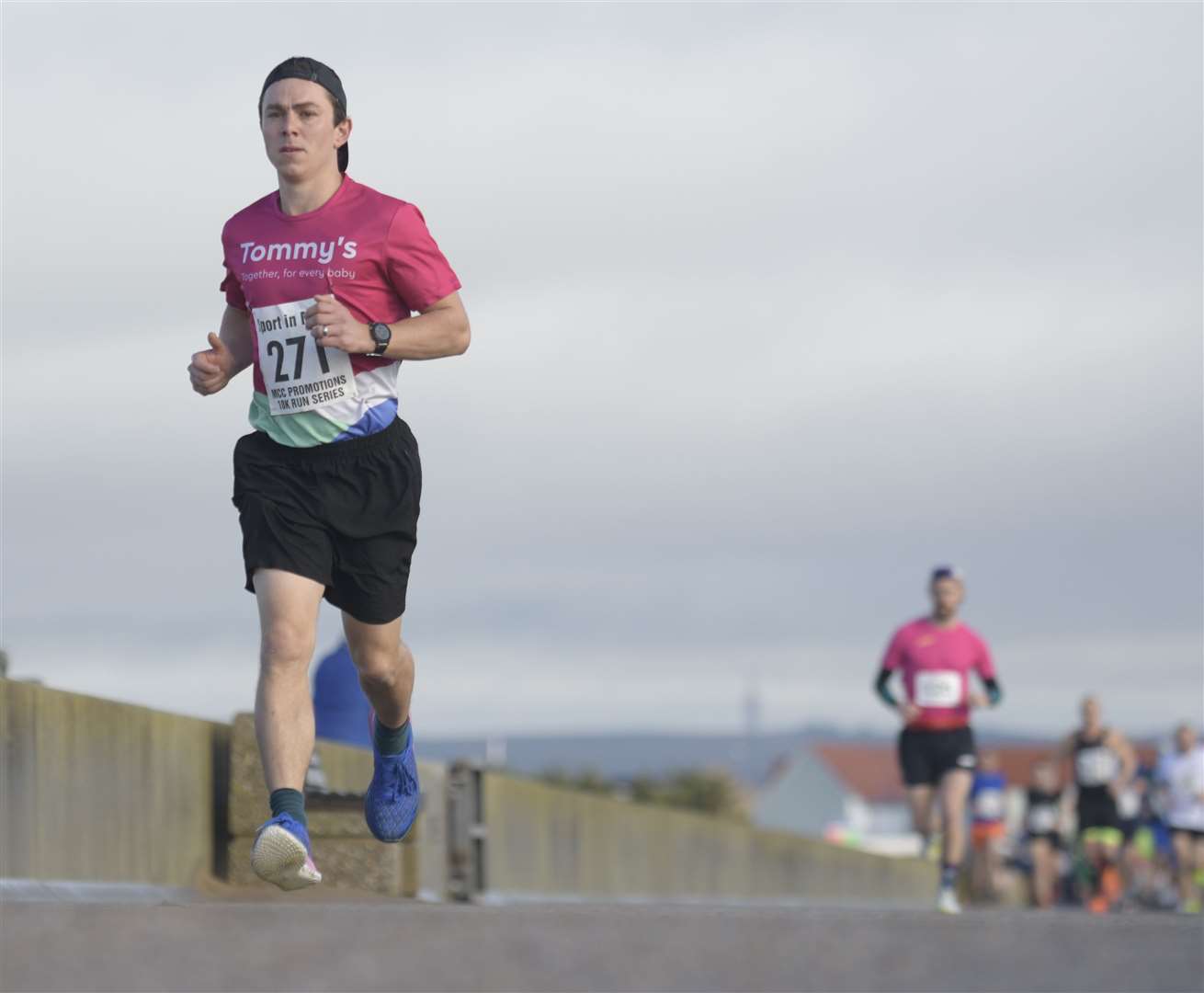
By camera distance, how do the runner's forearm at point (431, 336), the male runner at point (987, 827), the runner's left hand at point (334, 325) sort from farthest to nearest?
the male runner at point (987, 827), the runner's forearm at point (431, 336), the runner's left hand at point (334, 325)

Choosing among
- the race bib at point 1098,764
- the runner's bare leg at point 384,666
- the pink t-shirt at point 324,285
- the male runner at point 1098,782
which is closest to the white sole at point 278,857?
the runner's bare leg at point 384,666

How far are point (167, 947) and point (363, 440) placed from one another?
1.63 m

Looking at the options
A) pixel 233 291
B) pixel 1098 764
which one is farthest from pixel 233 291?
pixel 1098 764

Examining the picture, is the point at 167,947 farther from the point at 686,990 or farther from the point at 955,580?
the point at 955,580

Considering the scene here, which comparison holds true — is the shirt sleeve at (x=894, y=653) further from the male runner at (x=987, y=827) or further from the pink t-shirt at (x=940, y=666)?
the male runner at (x=987, y=827)

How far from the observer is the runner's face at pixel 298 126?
6934 millimetres

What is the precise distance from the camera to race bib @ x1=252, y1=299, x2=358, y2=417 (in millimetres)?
6992

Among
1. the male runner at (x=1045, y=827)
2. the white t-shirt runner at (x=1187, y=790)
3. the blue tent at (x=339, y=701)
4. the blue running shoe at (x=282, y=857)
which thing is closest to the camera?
the blue running shoe at (x=282, y=857)

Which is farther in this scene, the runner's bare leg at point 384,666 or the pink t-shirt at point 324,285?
the runner's bare leg at point 384,666

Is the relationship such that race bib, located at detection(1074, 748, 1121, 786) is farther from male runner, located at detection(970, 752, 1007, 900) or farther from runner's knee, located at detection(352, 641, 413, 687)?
runner's knee, located at detection(352, 641, 413, 687)

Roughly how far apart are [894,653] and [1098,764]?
21.4 feet

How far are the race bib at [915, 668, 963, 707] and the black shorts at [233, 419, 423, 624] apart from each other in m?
9.37

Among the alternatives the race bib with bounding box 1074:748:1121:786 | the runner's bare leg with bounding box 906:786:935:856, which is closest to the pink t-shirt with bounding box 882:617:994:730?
the runner's bare leg with bounding box 906:786:935:856

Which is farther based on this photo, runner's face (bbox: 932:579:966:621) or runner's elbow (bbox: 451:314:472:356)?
runner's face (bbox: 932:579:966:621)
